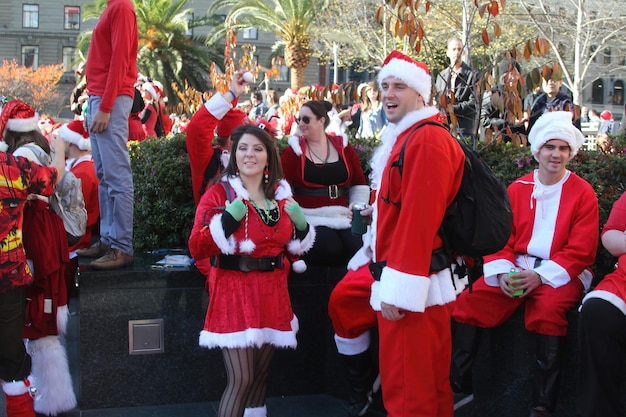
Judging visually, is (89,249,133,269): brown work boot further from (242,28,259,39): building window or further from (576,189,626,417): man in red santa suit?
(242,28,259,39): building window

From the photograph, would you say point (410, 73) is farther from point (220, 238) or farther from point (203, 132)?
point (203, 132)

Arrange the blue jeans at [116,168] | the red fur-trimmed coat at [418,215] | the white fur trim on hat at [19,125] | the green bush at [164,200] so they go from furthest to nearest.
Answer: the green bush at [164,200] → the blue jeans at [116,168] → the white fur trim on hat at [19,125] → the red fur-trimmed coat at [418,215]

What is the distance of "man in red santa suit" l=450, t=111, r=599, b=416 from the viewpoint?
14.3 ft

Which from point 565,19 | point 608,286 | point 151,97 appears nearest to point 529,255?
point 608,286

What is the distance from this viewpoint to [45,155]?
5324 millimetres

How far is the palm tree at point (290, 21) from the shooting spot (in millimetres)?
33406

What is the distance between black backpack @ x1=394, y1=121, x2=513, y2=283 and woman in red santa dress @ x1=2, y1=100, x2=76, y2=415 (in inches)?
105

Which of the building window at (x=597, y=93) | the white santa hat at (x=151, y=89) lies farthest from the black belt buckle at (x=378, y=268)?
the building window at (x=597, y=93)

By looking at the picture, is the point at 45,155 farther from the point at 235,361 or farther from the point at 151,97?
the point at 151,97

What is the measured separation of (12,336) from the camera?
484cm

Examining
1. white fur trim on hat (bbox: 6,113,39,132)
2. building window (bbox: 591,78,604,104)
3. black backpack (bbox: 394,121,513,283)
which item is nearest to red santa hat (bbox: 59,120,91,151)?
white fur trim on hat (bbox: 6,113,39,132)

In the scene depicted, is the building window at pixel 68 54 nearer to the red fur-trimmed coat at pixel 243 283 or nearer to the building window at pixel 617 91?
the building window at pixel 617 91

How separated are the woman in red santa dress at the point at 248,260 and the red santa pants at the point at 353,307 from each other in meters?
0.33

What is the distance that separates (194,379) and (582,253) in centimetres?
298
